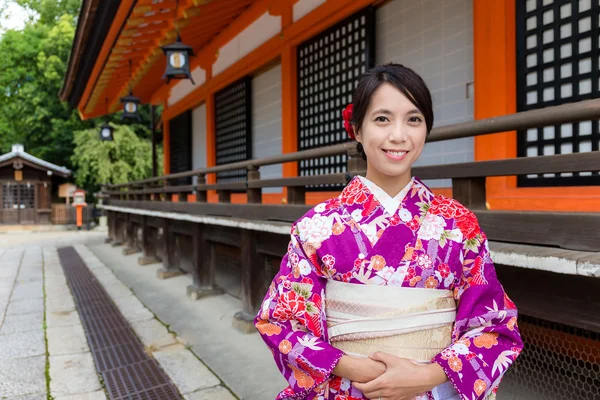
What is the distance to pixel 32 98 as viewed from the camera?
26.0m

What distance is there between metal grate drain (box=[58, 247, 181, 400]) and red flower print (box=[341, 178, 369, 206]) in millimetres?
2801

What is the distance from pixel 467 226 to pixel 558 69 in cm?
227

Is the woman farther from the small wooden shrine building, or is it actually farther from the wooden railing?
the small wooden shrine building

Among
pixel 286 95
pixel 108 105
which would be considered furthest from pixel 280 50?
pixel 108 105

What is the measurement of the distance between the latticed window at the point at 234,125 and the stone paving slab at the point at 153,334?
10.3ft

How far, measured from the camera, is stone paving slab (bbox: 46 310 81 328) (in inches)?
225

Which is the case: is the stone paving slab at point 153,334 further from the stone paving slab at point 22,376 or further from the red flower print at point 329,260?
the red flower print at point 329,260

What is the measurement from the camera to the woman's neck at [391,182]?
1.49m

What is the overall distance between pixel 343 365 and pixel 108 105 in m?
13.2

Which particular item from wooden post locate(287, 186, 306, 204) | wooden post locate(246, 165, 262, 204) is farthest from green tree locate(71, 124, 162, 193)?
wooden post locate(287, 186, 306, 204)

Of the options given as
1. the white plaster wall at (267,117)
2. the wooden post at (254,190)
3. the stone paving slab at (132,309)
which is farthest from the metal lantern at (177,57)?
the stone paving slab at (132,309)

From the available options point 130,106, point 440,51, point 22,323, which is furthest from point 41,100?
point 440,51

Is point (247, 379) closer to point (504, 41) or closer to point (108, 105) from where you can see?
point (504, 41)

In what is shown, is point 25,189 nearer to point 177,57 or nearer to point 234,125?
point 234,125
